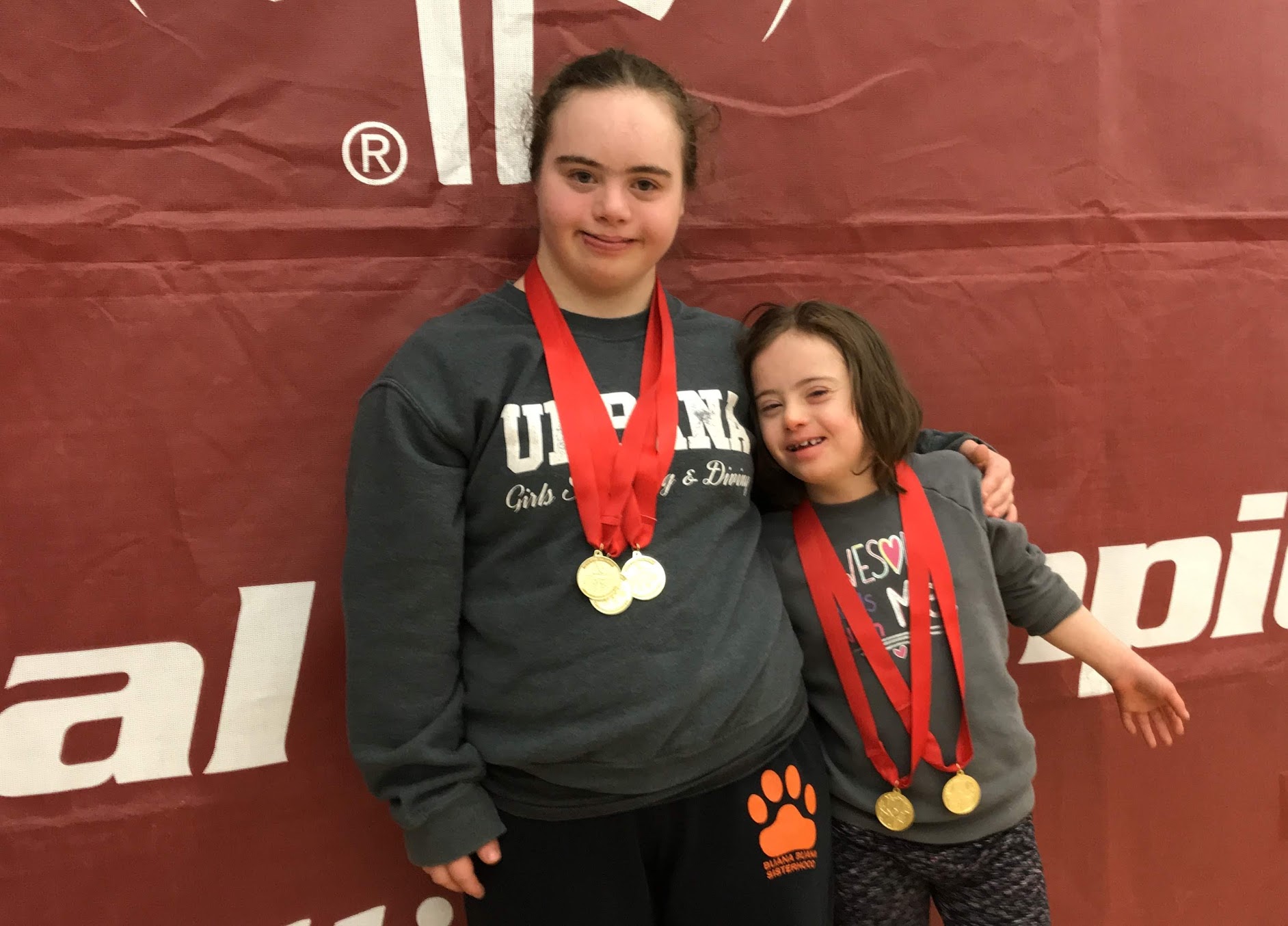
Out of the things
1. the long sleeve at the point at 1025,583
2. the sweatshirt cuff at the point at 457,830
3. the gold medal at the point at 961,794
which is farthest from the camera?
the long sleeve at the point at 1025,583

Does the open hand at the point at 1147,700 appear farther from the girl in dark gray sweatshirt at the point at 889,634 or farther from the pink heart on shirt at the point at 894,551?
the pink heart on shirt at the point at 894,551

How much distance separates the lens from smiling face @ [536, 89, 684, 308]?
0.93 meters

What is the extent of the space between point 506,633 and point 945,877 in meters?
0.63

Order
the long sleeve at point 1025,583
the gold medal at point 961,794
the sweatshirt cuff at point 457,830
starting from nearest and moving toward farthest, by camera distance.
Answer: the sweatshirt cuff at point 457,830 → the gold medal at point 961,794 → the long sleeve at point 1025,583

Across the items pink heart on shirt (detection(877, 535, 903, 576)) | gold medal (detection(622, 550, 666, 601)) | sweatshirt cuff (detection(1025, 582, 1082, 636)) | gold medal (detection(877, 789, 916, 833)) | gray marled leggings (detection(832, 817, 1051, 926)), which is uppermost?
gold medal (detection(622, 550, 666, 601))

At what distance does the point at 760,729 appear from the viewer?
0.93m

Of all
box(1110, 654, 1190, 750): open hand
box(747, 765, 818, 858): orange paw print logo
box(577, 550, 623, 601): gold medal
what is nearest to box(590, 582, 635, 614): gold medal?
box(577, 550, 623, 601): gold medal

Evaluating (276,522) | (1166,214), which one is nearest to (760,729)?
(276,522)

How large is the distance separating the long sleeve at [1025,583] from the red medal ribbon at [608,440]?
1.52 feet

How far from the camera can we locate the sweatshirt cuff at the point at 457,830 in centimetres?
85

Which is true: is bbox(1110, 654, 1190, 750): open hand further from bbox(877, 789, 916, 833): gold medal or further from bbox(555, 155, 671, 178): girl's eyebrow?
bbox(555, 155, 671, 178): girl's eyebrow

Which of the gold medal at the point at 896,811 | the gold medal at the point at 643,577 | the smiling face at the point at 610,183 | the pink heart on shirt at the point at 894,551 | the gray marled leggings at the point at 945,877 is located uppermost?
the smiling face at the point at 610,183

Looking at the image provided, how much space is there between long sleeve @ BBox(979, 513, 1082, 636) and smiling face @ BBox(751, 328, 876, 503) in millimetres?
216

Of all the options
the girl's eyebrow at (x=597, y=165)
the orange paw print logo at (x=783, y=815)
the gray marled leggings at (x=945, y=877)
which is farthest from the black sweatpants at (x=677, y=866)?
the girl's eyebrow at (x=597, y=165)
